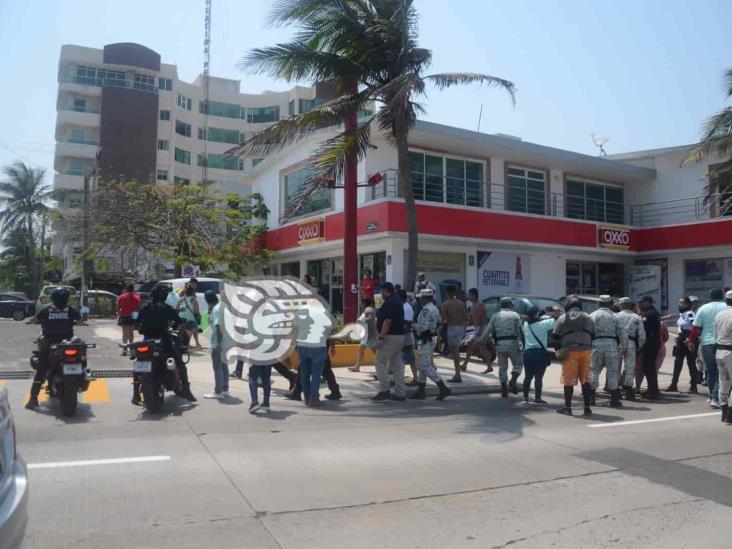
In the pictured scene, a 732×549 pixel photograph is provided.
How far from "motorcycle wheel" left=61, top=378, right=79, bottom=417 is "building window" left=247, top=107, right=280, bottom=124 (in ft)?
187

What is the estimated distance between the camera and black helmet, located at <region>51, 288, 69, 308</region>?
8.34m

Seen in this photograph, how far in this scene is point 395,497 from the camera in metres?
5.36

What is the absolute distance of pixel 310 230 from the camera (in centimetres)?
2300

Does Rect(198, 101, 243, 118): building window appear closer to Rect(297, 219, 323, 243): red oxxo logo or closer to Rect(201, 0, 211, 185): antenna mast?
Rect(201, 0, 211, 185): antenna mast

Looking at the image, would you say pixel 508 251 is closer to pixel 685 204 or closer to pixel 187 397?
pixel 685 204

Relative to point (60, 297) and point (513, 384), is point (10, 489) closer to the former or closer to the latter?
point (60, 297)

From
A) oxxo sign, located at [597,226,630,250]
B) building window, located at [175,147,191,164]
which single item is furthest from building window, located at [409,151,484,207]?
building window, located at [175,147,191,164]

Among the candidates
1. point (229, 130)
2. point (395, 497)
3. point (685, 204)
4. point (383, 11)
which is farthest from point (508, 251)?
point (229, 130)

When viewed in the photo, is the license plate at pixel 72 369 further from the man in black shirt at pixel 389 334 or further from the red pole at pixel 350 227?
the red pole at pixel 350 227

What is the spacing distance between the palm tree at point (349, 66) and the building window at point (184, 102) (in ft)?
159

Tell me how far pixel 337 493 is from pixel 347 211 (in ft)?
34.3

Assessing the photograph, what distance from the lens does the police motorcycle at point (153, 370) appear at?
8.59m

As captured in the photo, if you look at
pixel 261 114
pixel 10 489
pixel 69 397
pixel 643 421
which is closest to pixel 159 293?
pixel 69 397

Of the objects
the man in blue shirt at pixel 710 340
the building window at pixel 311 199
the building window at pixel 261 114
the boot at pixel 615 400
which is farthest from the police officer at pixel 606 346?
the building window at pixel 261 114
